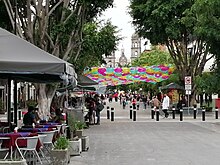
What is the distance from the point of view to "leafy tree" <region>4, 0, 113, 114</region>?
24.5 meters

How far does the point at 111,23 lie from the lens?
120ft

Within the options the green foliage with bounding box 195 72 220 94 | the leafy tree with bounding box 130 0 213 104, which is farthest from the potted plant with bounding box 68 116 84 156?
the leafy tree with bounding box 130 0 213 104

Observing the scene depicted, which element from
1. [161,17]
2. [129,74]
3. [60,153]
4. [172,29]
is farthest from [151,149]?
[129,74]

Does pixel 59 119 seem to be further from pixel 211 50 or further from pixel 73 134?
pixel 211 50

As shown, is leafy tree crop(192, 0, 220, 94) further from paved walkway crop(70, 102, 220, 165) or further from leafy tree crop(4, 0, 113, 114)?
paved walkway crop(70, 102, 220, 165)

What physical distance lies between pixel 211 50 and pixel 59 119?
19775 mm

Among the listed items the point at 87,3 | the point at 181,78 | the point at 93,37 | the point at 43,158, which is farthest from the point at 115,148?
the point at 181,78

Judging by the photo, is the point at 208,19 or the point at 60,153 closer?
the point at 60,153

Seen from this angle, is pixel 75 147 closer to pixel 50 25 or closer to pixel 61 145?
pixel 61 145

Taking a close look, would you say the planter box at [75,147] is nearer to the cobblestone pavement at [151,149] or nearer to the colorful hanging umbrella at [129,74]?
the cobblestone pavement at [151,149]

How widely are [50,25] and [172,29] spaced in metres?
16.9

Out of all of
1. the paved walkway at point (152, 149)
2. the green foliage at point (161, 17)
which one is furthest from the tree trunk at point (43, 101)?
the green foliage at point (161, 17)

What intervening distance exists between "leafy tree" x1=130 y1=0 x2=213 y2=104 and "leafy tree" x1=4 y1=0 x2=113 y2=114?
14.0 metres

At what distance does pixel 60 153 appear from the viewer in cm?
1279
